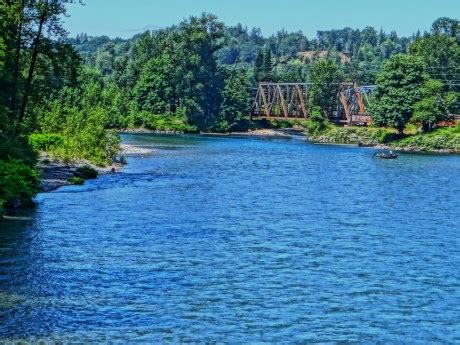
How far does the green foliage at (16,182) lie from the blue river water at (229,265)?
154 cm

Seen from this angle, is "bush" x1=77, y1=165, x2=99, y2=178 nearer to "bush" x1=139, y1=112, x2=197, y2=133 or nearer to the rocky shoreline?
the rocky shoreline

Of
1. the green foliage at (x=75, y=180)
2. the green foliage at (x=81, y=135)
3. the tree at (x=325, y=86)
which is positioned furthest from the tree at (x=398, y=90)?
the green foliage at (x=75, y=180)

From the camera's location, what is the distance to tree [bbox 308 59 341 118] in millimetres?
194875

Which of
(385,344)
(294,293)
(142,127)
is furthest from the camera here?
→ (142,127)

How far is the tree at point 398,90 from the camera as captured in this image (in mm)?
145500

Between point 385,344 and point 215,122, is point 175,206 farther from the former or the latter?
point 215,122

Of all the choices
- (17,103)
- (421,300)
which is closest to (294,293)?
(421,300)

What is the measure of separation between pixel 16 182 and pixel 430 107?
110739 millimetres

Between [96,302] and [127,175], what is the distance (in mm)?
49078

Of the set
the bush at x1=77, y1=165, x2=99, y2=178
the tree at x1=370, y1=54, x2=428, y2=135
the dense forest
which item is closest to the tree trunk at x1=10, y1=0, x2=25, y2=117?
the dense forest

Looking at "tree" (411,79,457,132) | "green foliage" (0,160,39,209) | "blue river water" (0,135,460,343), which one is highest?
"tree" (411,79,457,132)

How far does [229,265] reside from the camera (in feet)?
122

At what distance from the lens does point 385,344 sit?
84.8 ft

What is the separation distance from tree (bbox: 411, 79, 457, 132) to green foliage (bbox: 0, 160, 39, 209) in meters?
106
